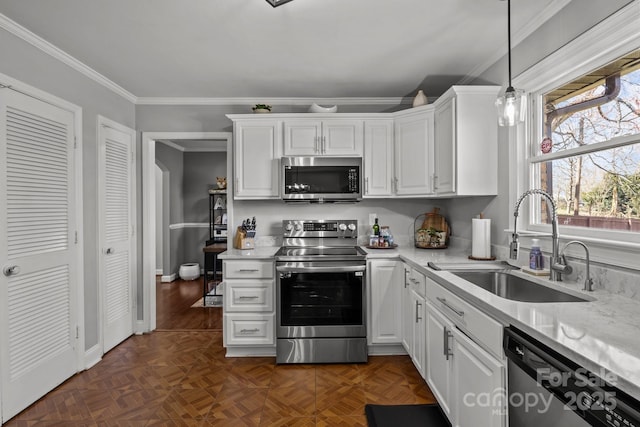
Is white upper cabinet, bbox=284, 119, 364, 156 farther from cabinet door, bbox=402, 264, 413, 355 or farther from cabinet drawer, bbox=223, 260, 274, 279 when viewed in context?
cabinet door, bbox=402, 264, 413, 355

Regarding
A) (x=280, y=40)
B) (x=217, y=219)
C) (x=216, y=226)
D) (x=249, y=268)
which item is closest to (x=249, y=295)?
(x=249, y=268)

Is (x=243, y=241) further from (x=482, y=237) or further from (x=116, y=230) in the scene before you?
(x=482, y=237)

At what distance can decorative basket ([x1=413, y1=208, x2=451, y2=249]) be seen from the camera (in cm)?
321

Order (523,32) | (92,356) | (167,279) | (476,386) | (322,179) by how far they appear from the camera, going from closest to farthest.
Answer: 1. (476,386)
2. (523,32)
3. (92,356)
4. (322,179)
5. (167,279)

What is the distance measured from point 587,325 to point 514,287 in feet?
3.03

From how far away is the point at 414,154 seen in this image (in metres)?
3.06

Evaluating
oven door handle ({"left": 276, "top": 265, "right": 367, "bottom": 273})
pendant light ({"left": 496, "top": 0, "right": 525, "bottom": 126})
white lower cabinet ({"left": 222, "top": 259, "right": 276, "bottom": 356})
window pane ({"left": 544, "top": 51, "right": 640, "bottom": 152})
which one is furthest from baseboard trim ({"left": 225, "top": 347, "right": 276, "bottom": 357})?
window pane ({"left": 544, "top": 51, "right": 640, "bottom": 152})

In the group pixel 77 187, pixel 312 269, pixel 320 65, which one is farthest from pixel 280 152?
pixel 77 187

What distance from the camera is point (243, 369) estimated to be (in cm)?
275

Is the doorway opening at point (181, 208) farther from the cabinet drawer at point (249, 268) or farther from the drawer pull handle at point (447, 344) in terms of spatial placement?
the drawer pull handle at point (447, 344)

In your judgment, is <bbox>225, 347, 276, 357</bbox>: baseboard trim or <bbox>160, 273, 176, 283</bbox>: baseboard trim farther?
<bbox>160, 273, 176, 283</bbox>: baseboard trim

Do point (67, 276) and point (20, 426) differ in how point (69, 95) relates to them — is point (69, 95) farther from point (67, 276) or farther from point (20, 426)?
point (20, 426)

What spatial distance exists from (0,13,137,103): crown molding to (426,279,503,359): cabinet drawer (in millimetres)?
Result: 3006

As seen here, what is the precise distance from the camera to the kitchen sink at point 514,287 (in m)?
1.69
